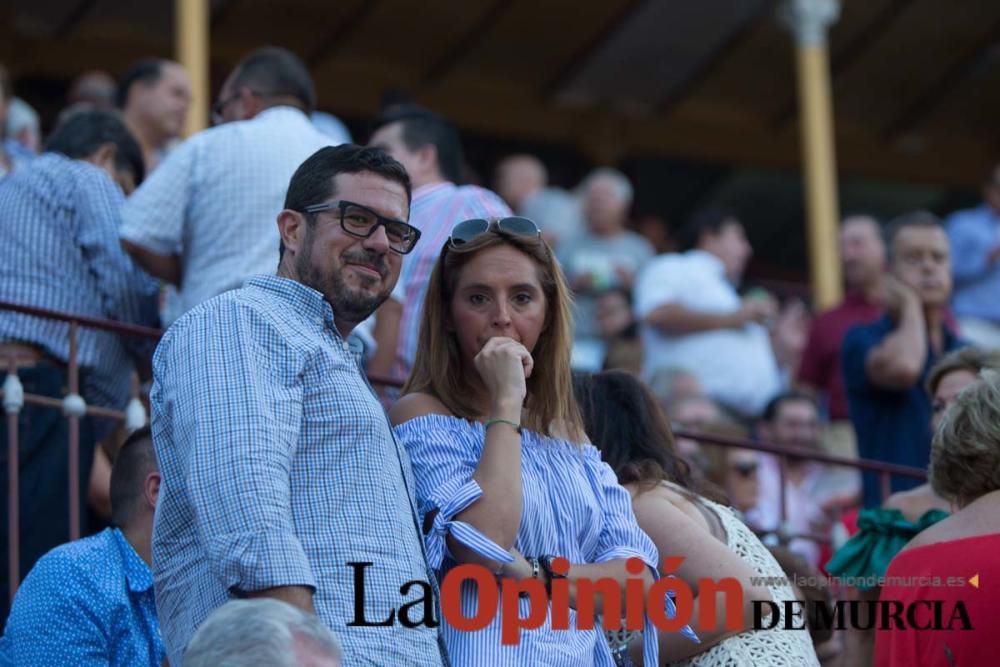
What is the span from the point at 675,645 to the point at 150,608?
4.20ft

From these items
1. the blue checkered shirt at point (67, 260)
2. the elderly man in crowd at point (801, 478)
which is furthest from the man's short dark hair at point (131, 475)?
the elderly man in crowd at point (801, 478)

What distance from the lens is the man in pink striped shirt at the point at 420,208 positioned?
6188 millimetres

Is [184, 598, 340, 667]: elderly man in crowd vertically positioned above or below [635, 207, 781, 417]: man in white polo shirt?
below

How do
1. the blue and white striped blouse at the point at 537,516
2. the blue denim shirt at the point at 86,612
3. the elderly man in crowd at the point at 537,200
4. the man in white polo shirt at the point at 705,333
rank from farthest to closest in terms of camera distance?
1. the elderly man in crowd at the point at 537,200
2. the man in white polo shirt at the point at 705,333
3. the blue denim shirt at the point at 86,612
4. the blue and white striped blouse at the point at 537,516

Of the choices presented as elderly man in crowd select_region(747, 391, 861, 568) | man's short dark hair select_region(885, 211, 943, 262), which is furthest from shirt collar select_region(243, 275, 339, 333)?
elderly man in crowd select_region(747, 391, 861, 568)

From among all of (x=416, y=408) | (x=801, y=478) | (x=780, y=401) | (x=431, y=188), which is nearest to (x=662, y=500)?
(x=416, y=408)

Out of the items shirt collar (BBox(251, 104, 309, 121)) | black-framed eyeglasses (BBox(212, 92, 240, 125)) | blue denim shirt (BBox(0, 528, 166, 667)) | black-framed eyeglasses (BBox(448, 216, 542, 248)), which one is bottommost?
blue denim shirt (BBox(0, 528, 166, 667))

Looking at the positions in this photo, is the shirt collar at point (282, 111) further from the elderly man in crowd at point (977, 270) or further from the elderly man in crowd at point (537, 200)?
the elderly man in crowd at point (977, 270)

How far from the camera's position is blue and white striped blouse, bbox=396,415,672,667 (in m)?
3.88

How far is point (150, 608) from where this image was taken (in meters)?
4.64

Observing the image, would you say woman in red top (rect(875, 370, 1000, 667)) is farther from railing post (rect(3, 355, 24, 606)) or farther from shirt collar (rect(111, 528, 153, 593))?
railing post (rect(3, 355, 24, 606))

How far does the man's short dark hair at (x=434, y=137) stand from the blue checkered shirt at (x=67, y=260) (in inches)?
44.7

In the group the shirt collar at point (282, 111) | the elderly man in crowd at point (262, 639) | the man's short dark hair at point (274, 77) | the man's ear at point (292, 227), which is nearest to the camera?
the elderly man in crowd at point (262, 639)

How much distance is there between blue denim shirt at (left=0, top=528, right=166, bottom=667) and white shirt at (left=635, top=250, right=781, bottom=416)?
5647mm
